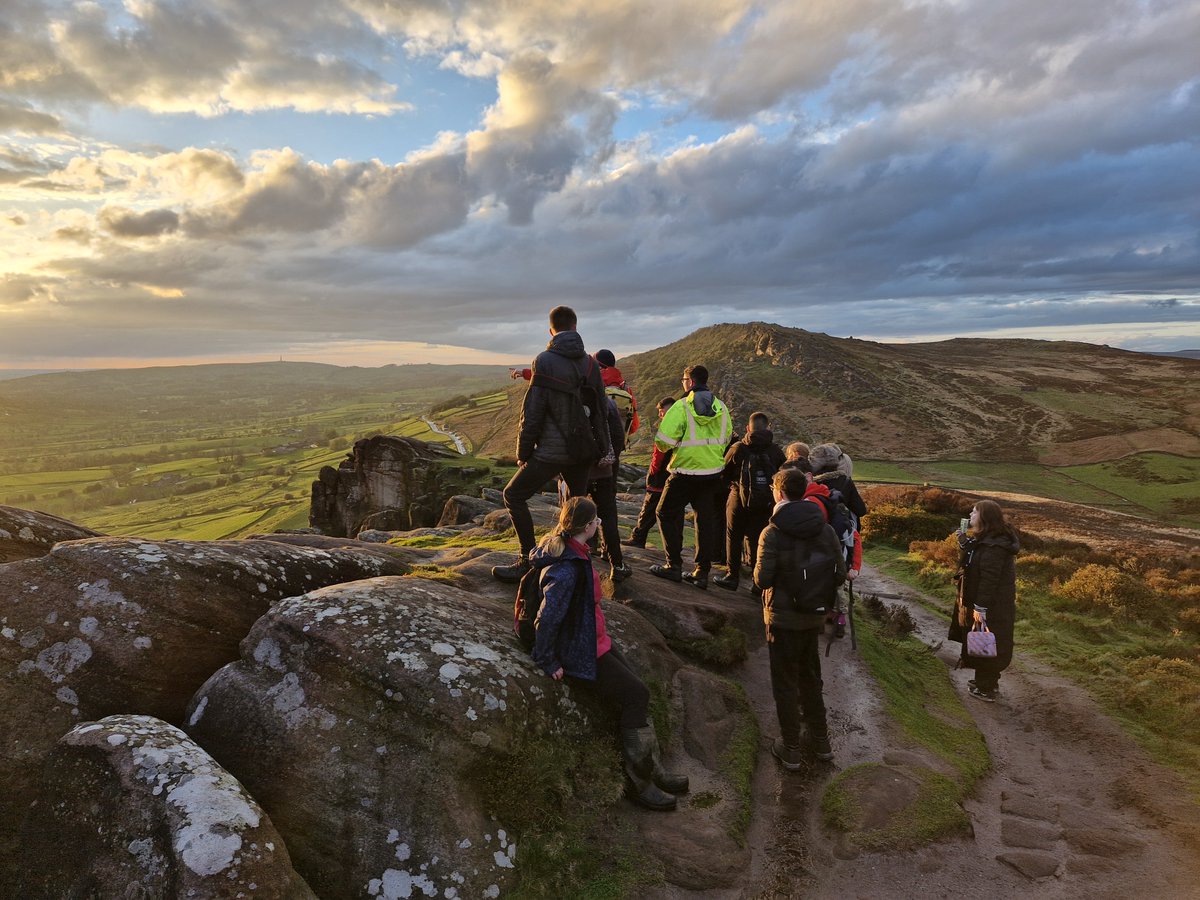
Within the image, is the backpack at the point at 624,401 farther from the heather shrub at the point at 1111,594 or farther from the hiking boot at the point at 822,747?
the heather shrub at the point at 1111,594

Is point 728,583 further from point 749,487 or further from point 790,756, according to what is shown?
point 790,756

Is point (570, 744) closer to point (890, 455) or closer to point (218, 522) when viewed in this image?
point (890, 455)

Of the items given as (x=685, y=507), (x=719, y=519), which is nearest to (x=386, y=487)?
(x=719, y=519)

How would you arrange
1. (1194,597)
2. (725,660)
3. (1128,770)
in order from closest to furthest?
(1128,770)
(725,660)
(1194,597)

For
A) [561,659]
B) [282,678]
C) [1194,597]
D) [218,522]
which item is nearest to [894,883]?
[561,659]

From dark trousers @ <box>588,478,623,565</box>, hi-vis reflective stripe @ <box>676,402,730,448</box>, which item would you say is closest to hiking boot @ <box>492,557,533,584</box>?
dark trousers @ <box>588,478,623,565</box>

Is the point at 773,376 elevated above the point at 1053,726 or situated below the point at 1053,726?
above

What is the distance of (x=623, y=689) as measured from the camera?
7.32 m

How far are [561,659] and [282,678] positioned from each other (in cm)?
317

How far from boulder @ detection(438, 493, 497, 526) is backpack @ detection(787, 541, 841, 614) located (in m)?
19.5

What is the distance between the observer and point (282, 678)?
21.8 feet

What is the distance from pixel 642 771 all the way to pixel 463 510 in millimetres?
20632

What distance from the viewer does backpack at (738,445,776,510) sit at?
40.6 feet

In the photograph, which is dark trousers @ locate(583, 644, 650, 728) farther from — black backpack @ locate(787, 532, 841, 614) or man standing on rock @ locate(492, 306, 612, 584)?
man standing on rock @ locate(492, 306, 612, 584)
